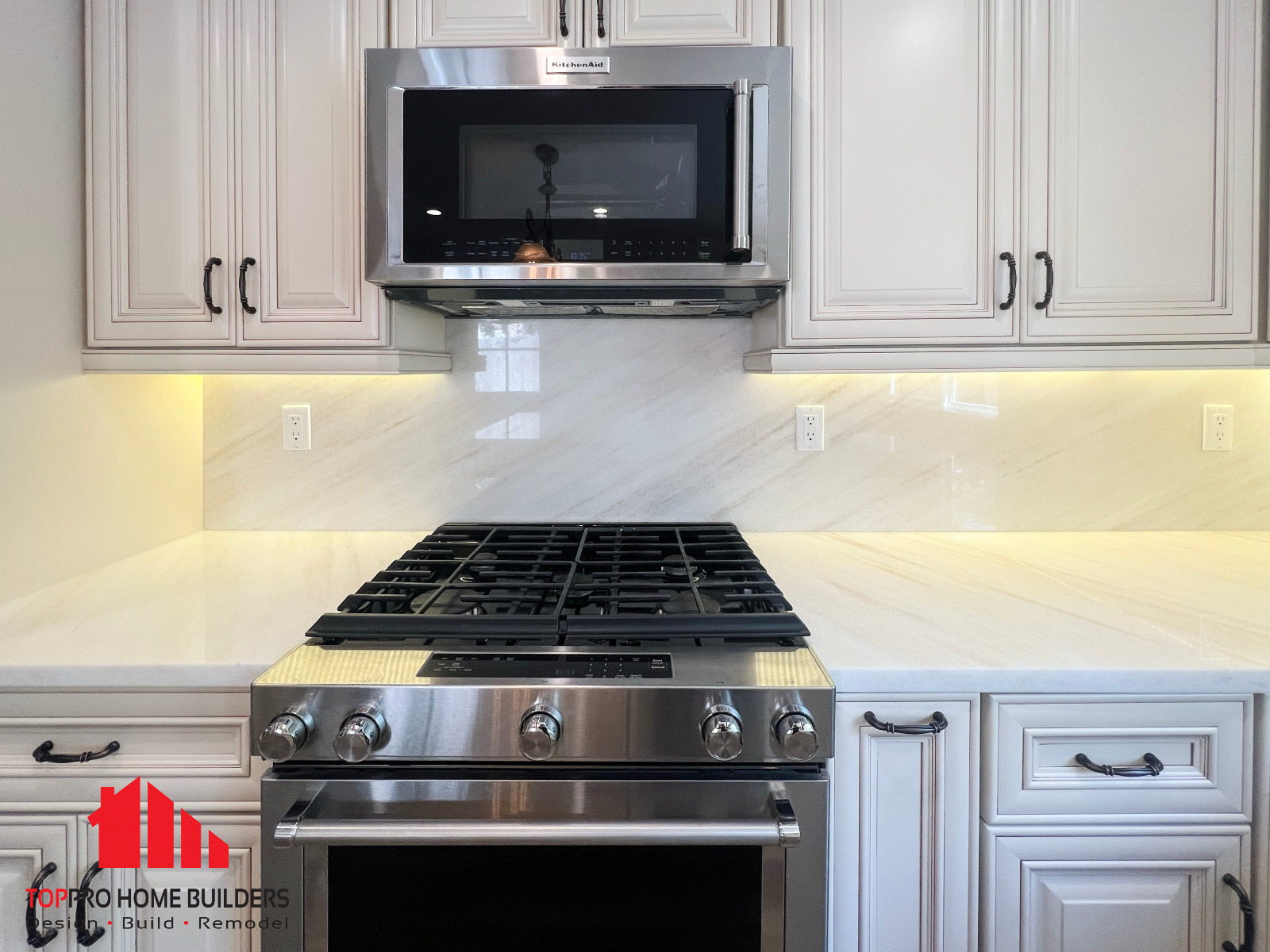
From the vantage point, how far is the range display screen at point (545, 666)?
1.05 m

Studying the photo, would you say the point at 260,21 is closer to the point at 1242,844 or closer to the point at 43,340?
the point at 43,340

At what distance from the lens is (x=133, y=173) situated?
1545 millimetres

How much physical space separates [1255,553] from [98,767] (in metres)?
2.08

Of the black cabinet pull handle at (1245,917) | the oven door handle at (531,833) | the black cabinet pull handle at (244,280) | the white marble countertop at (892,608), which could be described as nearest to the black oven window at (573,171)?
the black cabinet pull handle at (244,280)

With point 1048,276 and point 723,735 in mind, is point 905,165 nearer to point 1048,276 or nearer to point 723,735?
point 1048,276

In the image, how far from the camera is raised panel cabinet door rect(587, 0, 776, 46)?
59.8 inches

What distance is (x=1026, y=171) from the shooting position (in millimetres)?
1531

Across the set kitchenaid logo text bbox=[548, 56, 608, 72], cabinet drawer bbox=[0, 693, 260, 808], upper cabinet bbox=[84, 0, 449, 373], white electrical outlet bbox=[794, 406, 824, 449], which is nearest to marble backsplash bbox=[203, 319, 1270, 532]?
white electrical outlet bbox=[794, 406, 824, 449]

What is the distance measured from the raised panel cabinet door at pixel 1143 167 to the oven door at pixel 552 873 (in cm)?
107

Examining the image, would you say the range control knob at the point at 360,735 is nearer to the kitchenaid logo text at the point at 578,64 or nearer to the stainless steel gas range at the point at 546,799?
the stainless steel gas range at the point at 546,799

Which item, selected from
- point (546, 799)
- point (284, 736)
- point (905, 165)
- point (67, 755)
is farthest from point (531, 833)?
point (905, 165)

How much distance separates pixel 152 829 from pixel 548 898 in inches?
21.9

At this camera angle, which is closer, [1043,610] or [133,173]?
[1043,610]

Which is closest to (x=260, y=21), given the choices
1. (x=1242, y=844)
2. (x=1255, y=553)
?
(x=1242, y=844)
